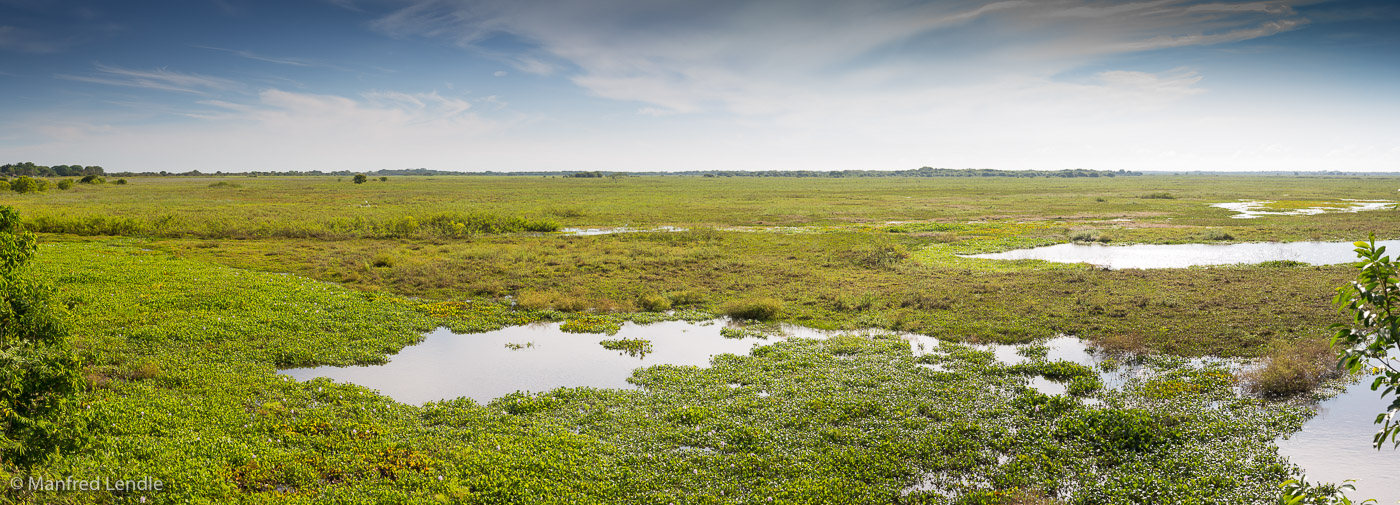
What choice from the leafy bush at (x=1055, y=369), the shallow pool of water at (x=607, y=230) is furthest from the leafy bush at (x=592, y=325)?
the shallow pool of water at (x=607, y=230)

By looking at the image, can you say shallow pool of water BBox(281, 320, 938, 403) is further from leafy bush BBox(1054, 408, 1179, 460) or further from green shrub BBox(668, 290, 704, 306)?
leafy bush BBox(1054, 408, 1179, 460)

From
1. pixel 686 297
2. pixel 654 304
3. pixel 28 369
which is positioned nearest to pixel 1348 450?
pixel 654 304

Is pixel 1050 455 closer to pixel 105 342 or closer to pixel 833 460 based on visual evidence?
pixel 833 460

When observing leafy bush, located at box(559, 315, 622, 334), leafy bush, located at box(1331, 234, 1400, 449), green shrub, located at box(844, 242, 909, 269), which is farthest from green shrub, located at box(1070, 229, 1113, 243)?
leafy bush, located at box(1331, 234, 1400, 449)

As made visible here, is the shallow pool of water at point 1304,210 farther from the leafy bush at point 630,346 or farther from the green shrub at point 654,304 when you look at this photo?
the leafy bush at point 630,346

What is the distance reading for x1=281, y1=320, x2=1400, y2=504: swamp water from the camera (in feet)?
36.1

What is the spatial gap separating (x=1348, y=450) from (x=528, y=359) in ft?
54.6

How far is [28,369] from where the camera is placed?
27.0 ft

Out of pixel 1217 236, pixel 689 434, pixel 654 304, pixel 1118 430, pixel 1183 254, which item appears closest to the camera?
pixel 1118 430

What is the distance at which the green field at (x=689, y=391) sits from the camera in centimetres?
1016

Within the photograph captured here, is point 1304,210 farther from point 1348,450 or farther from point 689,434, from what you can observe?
point 689,434

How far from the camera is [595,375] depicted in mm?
15867

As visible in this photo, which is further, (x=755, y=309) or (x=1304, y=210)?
(x=1304, y=210)

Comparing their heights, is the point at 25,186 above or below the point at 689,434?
above
